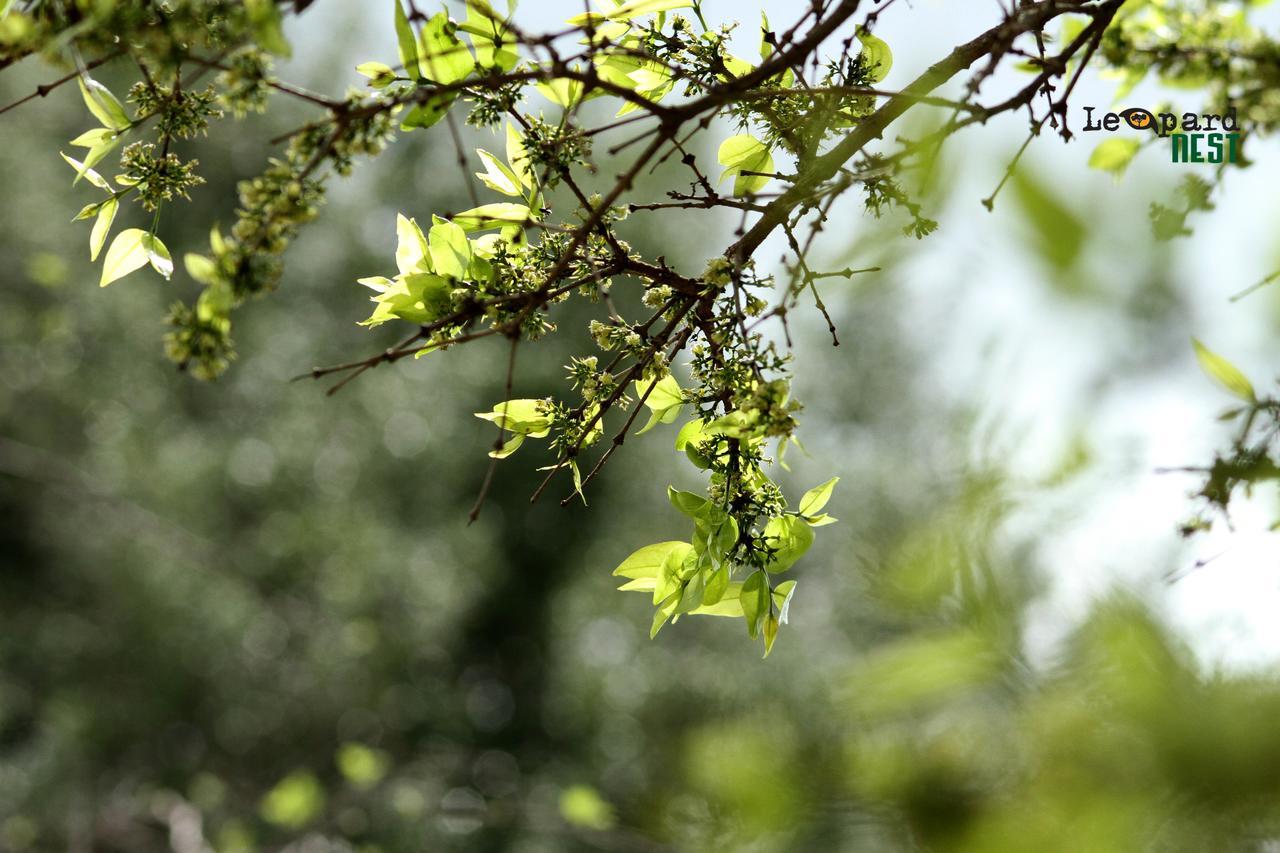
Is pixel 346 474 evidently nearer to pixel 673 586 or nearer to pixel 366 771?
pixel 366 771

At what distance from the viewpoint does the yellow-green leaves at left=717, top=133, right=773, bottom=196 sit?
68 centimetres

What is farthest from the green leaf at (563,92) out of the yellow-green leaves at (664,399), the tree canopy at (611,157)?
the yellow-green leaves at (664,399)

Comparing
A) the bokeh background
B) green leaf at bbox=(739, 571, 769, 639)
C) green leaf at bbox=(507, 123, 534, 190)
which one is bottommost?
the bokeh background

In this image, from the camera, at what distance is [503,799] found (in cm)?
628

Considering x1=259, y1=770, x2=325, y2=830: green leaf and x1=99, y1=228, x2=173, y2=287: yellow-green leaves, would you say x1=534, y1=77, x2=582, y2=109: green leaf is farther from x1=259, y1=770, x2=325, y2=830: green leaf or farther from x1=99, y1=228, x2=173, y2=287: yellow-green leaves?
x1=259, y1=770, x2=325, y2=830: green leaf

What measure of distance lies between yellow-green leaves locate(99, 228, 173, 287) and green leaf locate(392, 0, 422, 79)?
191 millimetres

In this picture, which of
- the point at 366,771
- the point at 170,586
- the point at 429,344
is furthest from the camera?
the point at 170,586

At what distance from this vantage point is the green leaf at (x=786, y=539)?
0.60 metres

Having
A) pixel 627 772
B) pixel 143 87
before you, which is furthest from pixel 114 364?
pixel 143 87

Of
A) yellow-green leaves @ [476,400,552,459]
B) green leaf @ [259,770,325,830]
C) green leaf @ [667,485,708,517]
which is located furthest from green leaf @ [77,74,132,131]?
green leaf @ [259,770,325,830]

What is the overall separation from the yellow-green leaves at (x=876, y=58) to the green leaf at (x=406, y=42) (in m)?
0.31

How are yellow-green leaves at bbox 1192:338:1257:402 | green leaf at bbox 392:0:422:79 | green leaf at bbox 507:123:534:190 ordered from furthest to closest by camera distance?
green leaf at bbox 507:123:534:190, green leaf at bbox 392:0:422:79, yellow-green leaves at bbox 1192:338:1257:402

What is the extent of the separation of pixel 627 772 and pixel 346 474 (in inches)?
101

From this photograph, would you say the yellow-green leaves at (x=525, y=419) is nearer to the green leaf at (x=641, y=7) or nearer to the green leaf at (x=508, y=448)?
the green leaf at (x=508, y=448)
